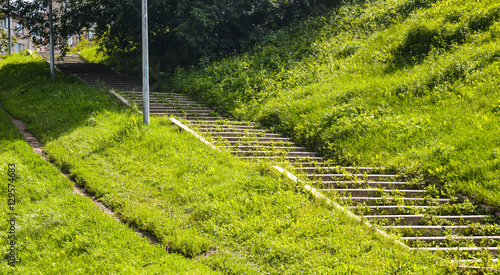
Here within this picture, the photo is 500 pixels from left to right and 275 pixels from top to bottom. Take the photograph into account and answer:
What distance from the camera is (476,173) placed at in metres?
7.45

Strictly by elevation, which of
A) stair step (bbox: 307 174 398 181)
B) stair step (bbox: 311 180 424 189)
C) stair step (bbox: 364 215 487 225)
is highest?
stair step (bbox: 307 174 398 181)

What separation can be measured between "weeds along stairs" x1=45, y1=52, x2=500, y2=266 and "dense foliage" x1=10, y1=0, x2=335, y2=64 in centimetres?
721

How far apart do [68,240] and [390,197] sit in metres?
5.48

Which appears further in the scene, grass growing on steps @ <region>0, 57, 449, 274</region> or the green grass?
the green grass

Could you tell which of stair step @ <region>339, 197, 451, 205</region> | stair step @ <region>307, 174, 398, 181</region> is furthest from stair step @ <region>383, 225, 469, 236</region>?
stair step @ <region>307, 174, 398, 181</region>

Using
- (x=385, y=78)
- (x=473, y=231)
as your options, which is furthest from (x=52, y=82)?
(x=473, y=231)

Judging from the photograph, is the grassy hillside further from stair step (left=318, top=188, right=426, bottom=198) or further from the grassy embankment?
the grassy embankment

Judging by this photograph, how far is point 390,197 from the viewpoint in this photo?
23.6ft

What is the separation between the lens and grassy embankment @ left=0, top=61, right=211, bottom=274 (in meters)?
5.03

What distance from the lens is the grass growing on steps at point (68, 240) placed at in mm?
5023

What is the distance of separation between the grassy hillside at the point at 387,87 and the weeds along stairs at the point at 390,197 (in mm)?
434

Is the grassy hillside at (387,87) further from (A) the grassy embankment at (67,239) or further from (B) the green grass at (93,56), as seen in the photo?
(B) the green grass at (93,56)

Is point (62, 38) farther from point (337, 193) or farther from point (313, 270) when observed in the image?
point (313, 270)

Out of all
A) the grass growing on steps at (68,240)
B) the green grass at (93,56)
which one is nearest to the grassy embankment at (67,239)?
the grass growing on steps at (68,240)
